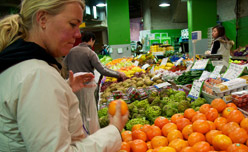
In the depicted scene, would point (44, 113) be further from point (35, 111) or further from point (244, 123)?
point (244, 123)

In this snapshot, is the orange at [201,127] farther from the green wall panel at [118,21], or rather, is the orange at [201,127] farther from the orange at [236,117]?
the green wall panel at [118,21]

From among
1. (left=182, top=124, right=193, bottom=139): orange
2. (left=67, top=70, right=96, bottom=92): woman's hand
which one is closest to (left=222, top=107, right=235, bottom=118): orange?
(left=182, top=124, right=193, bottom=139): orange

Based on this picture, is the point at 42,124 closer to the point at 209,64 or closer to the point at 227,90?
the point at 227,90

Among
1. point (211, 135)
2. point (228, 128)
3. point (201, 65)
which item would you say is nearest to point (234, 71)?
point (201, 65)

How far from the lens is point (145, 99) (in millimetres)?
2943

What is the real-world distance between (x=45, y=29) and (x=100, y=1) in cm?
1257

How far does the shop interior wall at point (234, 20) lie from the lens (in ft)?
32.4

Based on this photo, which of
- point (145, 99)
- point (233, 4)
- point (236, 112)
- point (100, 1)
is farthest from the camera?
point (100, 1)

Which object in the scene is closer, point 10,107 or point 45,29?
point 10,107

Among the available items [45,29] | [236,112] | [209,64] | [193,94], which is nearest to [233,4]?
[209,64]

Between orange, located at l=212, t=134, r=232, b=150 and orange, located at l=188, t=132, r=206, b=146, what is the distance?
0.32 ft

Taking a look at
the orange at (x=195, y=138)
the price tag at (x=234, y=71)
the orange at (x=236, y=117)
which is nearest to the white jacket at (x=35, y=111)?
the orange at (x=195, y=138)

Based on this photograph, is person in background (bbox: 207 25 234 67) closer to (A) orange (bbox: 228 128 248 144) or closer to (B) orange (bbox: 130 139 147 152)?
(A) orange (bbox: 228 128 248 144)

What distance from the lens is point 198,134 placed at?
1.46 meters
